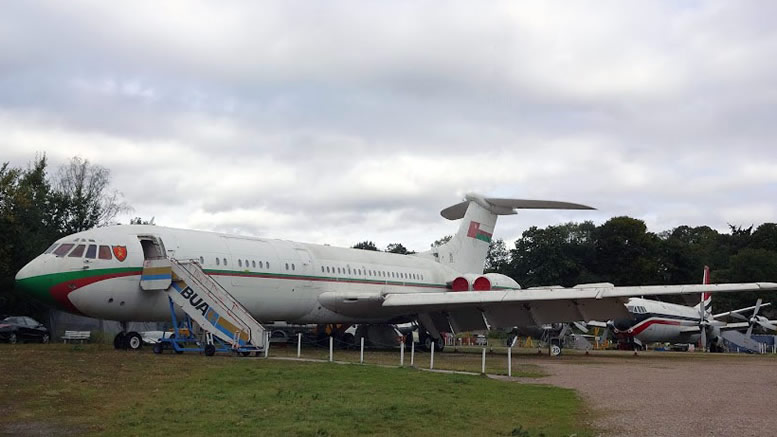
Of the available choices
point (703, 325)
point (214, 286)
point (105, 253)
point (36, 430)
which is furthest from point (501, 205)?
point (36, 430)

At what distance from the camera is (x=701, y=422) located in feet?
36.0

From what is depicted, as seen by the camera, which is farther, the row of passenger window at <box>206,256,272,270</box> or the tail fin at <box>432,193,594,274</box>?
the tail fin at <box>432,193,594,274</box>

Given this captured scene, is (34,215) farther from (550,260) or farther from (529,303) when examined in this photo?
(550,260)

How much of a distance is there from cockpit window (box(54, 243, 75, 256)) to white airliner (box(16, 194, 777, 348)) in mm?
32

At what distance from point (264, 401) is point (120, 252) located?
12.1 meters

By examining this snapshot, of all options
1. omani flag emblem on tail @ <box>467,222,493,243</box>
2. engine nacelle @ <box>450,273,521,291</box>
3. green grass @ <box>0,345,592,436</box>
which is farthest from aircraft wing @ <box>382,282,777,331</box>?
green grass @ <box>0,345,592,436</box>

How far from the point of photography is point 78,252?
22062 mm

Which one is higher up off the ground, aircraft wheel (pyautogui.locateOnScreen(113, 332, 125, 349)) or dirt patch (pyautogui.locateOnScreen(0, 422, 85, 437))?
aircraft wheel (pyautogui.locateOnScreen(113, 332, 125, 349))

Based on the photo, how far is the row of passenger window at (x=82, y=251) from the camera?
22.0 meters

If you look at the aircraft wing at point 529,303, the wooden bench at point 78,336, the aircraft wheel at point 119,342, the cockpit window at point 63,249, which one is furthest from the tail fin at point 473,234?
the cockpit window at point 63,249

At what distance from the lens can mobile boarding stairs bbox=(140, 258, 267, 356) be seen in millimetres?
21922

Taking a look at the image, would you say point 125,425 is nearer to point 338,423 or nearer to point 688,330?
point 338,423

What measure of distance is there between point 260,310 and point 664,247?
63670 millimetres

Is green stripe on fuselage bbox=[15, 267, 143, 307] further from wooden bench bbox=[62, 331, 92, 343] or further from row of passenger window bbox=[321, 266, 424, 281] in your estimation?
wooden bench bbox=[62, 331, 92, 343]
